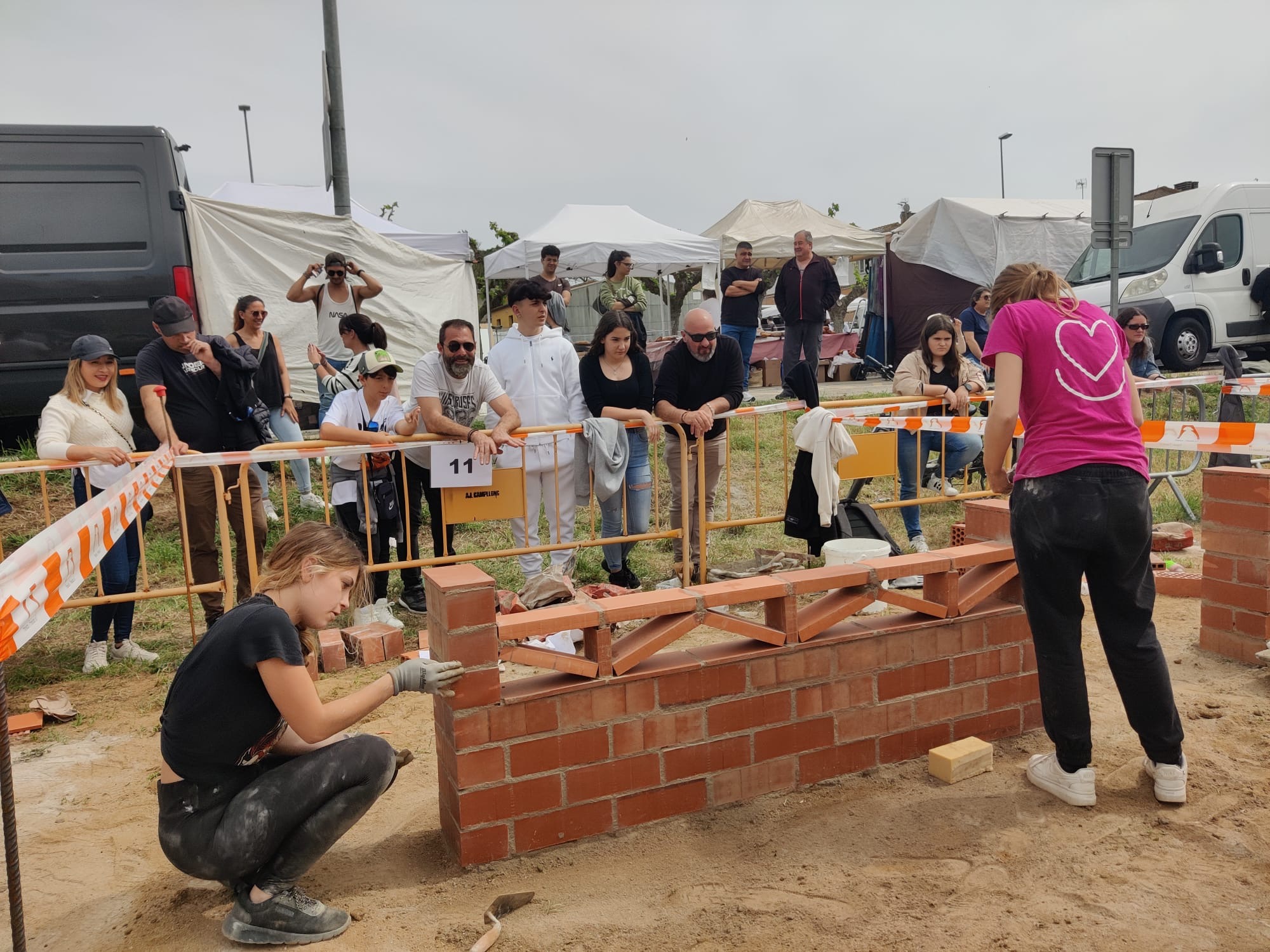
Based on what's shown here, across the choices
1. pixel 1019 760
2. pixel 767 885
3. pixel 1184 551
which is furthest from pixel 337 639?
pixel 1184 551

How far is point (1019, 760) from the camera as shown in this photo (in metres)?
3.88

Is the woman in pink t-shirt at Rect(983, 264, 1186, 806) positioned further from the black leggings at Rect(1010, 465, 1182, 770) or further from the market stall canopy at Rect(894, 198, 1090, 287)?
the market stall canopy at Rect(894, 198, 1090, 287)

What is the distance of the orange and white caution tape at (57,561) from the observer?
6.97 ft

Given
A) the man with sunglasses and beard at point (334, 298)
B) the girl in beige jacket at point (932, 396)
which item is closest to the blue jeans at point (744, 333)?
the girl in beige jacket at point (932, 396)

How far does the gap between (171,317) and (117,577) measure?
1.54 meters

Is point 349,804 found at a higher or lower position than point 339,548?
lower

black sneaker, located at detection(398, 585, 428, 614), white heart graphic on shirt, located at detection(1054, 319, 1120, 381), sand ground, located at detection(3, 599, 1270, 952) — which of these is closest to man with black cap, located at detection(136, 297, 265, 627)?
black sneaker, located at detection(398, 585, 428, 614)

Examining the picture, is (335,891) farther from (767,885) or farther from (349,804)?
(767,885)

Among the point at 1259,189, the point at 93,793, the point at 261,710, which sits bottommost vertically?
the point at 93,793

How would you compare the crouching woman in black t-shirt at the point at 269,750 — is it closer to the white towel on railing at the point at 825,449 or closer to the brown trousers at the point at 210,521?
the brown trousers at the point at 210,521

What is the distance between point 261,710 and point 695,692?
1.43 meters

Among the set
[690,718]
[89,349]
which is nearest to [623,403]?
[89,349]

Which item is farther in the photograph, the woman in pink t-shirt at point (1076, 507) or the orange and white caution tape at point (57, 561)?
the woman in pink t-shirt at point (1076, 507)

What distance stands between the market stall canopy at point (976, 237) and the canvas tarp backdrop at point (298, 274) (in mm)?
7858
